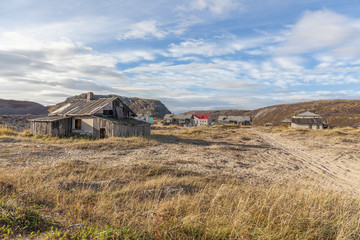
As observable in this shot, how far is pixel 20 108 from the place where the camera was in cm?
3828

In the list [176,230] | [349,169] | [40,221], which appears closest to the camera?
[176,230]

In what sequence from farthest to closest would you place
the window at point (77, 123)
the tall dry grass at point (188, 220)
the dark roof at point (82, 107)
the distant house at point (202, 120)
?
the distant house at point (202, 120), the window at point (77, 123), the dark roof at point (82, 107), the tall dry grass at point (188, 220)

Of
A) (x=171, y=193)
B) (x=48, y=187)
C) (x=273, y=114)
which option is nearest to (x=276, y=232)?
(x=171, y=193)

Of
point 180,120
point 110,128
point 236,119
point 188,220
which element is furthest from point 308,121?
point 188,220

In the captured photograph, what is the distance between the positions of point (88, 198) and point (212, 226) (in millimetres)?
3055

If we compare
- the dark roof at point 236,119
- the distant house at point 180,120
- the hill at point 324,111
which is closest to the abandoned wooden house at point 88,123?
the distant house at point 180,120

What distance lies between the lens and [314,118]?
2424 inches

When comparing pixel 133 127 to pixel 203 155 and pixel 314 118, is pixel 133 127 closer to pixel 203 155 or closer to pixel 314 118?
pixel 203 155

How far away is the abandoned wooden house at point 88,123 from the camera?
849 inches

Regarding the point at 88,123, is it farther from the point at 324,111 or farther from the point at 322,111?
the point at 322,111

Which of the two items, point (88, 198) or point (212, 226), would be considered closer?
point (212, 226)

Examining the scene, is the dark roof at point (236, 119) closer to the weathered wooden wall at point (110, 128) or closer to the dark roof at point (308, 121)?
the dark roof at point (308, 121)

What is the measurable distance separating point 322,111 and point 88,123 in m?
109

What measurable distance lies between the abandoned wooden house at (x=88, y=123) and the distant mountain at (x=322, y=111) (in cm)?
8005
